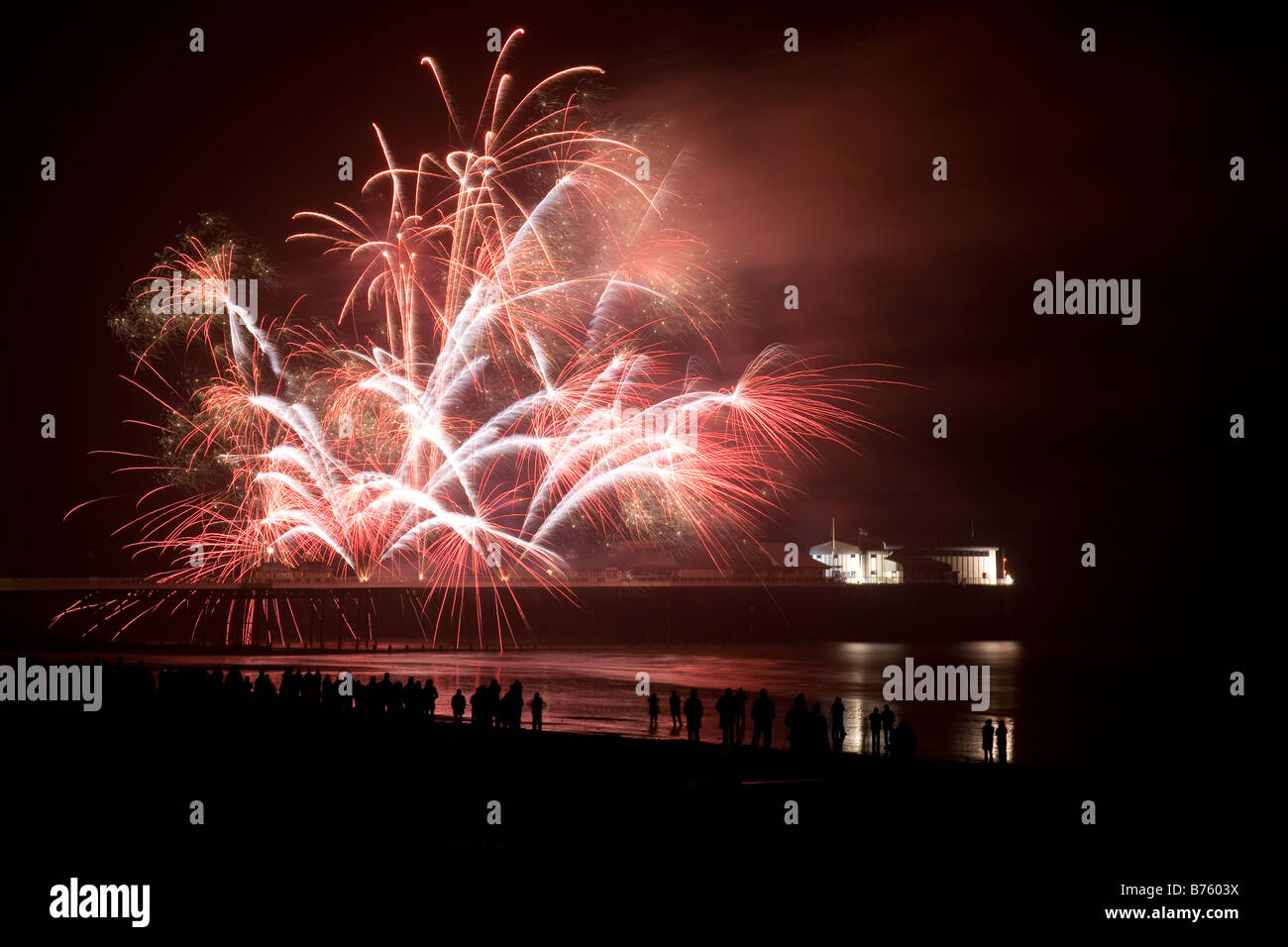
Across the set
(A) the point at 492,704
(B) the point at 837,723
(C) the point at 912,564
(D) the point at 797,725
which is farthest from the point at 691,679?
(C) the point at 912,564

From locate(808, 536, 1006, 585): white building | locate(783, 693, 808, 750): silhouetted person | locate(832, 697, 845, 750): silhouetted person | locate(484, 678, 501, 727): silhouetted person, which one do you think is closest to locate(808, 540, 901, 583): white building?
locate(808, 536, 1006, 585): white building

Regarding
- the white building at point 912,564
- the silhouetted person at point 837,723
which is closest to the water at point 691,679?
the silhouetted person at point 837,723

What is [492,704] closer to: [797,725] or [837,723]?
[797,725]

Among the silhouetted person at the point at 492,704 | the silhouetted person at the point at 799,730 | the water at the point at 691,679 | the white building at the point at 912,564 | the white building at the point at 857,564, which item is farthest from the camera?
the white building at the point at 912,564

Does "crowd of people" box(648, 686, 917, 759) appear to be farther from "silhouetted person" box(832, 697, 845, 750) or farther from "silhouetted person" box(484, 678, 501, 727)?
"silhouetted person" box(484, 678, 501, 727)

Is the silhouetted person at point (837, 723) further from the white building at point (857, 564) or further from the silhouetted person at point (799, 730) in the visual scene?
the white building at point (857, 564)
